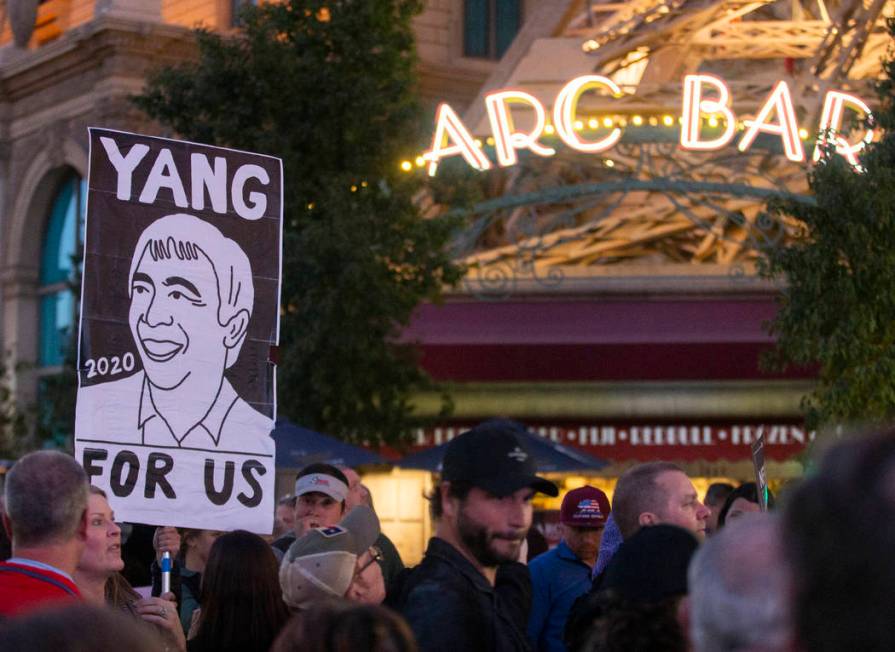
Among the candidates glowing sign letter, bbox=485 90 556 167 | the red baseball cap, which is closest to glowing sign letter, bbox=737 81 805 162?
glowing sign letter, bbox=485 90 556 167

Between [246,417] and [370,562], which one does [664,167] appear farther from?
[370,562]

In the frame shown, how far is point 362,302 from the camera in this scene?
1811 cm

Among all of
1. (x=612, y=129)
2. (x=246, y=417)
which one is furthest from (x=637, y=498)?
(x=612, y=129)

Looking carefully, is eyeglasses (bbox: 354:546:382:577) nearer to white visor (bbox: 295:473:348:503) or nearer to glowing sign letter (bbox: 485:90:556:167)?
white visor (bbox: 295:473:348:503)

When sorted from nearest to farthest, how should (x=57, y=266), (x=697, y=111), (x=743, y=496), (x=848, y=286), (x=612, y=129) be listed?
(x=743, y=496) → (x=848, y=286) → (x=697, y=111) → (x=612, y=129) → (x=57, y=266)

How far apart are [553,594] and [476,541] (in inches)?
115

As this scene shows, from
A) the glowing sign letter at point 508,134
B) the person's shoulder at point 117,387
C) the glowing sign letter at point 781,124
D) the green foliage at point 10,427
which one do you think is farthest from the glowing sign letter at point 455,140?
the person's shoulder at point 117,387

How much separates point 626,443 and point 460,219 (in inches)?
284

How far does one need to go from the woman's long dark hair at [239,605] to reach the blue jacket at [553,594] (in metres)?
1.28

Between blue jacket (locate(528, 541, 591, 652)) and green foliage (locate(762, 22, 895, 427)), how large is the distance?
5506 mm

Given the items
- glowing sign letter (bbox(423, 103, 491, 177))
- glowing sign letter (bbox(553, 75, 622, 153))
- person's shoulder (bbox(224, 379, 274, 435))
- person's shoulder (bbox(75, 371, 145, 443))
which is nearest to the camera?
person's shoulder (bbox(75, 371, 145, 443))

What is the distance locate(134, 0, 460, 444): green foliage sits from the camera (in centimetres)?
1808

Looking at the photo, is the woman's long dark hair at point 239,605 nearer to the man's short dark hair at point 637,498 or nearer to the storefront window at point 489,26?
the man's short dark hair at point 637,498

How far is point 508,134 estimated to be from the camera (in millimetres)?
21266
